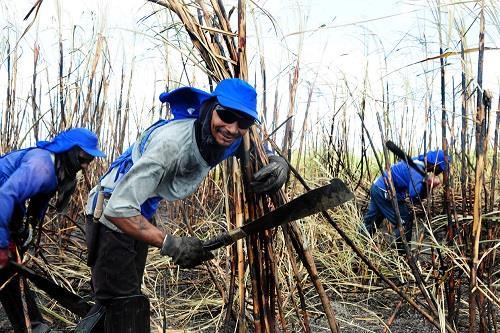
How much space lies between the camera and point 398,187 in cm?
437

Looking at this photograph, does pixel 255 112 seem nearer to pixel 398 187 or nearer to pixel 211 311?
pixel 211 311

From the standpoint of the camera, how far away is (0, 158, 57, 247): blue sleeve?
7.61 feet

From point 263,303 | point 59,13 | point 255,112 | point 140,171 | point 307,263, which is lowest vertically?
point 263,303

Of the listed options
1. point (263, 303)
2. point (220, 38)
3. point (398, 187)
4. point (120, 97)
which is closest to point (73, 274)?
point (120, 97)

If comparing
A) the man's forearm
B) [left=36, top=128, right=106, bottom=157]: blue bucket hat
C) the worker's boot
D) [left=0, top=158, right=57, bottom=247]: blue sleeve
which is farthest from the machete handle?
[left=36, top=128, right=106, bottom=157]: blue bucket hat

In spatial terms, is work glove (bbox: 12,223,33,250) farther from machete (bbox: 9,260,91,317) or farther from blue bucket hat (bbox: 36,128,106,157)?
blue bucket hat (bbox: 36,128,106,157)

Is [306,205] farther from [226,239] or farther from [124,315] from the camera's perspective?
[124,315]

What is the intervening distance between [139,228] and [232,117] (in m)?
0.44

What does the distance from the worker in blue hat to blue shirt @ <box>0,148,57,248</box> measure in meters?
0.57

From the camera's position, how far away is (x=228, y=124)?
Result: 161 cm

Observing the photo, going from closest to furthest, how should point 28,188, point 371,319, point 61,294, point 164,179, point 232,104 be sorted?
point 232,104
point 164,179
point 61,294
point 28,188
point 371,319

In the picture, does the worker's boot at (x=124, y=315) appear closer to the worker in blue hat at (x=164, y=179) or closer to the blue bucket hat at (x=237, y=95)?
the worker in blue hat at (x=164, y=179)

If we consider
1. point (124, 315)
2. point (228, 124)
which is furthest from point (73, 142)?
point (228, 124)

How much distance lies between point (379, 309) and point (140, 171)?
1950 millimetres
